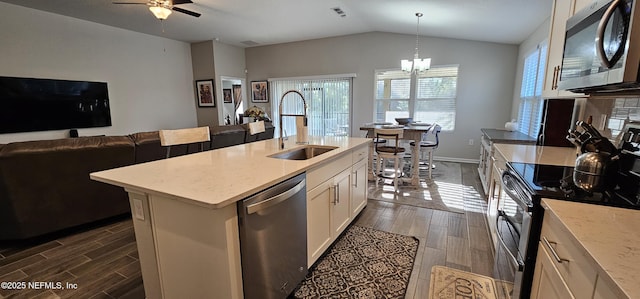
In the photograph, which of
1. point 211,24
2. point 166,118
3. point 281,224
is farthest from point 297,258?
point 166,118

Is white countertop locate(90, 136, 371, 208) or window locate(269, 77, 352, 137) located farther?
window locate(269, 77, 352, 137)

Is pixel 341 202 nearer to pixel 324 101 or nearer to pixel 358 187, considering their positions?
pixel 358 187

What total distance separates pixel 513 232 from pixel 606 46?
3.30ft

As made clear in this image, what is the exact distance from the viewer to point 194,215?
1.32m

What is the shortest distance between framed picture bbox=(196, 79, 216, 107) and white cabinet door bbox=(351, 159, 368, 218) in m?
4.92

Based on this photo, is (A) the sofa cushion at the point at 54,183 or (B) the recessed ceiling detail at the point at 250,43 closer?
(A) the sofa cushion at the point at 54,183

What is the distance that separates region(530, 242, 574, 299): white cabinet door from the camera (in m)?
1.01

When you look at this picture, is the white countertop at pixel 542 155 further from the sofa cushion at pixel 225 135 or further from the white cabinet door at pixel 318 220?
the sofa cushion at pixel 225 135

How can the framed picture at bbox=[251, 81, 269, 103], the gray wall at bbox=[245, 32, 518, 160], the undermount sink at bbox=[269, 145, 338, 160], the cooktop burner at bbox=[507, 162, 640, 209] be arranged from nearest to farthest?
the cooktop burner at bbox=[507, 162, 640, 209]
the undermount sink at bbox=[269, 145, 338, 160]
the gray wall at bbox=[245, 32, 518, 160]
the framed picture at bbox=[251, 81, 269, 103]

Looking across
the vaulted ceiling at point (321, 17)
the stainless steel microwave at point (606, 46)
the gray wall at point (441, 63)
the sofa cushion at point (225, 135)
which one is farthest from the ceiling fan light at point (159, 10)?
the stainless steel microwave at point (606, 46)

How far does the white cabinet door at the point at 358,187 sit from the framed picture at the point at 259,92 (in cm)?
502

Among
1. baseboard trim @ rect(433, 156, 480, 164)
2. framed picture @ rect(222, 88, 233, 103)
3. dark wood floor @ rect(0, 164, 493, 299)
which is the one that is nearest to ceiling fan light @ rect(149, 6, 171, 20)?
dark wood floor @ rect(0, 164, 493, 299)

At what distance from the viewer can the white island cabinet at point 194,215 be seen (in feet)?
4.19

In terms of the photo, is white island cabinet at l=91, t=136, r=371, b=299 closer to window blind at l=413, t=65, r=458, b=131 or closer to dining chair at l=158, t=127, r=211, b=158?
dining chair at l=158, t=127, r=211, b=158
